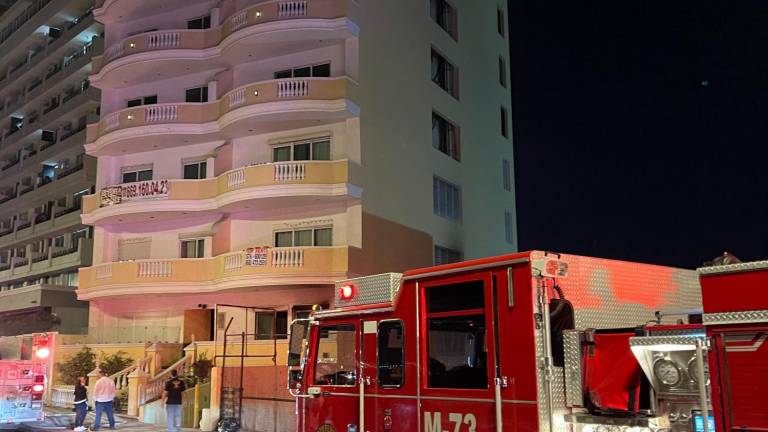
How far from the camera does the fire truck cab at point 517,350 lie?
5.40 meters

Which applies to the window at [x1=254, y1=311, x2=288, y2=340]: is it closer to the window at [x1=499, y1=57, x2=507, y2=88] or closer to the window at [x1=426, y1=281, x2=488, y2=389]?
the window at [x1=499, y1=57, x2=507, y2=88]

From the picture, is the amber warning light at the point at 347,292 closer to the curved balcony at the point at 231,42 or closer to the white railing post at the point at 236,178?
the white railing post at the point at 236,178

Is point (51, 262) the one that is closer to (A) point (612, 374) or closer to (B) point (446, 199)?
(B) point (446, 199)

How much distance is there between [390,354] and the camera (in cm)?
732

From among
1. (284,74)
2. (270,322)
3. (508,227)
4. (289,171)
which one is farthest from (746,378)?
(508,227)

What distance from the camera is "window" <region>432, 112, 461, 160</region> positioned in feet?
90.2

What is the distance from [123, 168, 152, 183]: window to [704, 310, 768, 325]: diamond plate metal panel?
25590 millimetres

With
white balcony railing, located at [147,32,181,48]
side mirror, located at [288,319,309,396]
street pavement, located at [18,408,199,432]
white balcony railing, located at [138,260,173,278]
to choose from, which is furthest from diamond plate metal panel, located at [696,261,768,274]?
white balcony railing, located at [147,32,181,48]

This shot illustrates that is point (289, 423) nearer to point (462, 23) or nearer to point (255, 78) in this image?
point (255, 78)

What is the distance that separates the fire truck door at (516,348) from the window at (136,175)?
23.9m

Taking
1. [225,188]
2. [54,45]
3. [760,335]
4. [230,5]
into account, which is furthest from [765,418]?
[54,45]

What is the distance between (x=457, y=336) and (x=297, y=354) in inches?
103

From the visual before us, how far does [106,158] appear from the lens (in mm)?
28469

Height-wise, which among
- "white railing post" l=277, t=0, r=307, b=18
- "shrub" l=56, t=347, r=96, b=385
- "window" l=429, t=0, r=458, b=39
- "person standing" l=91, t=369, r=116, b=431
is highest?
"window" l=429, t=0, r=458, b=39
